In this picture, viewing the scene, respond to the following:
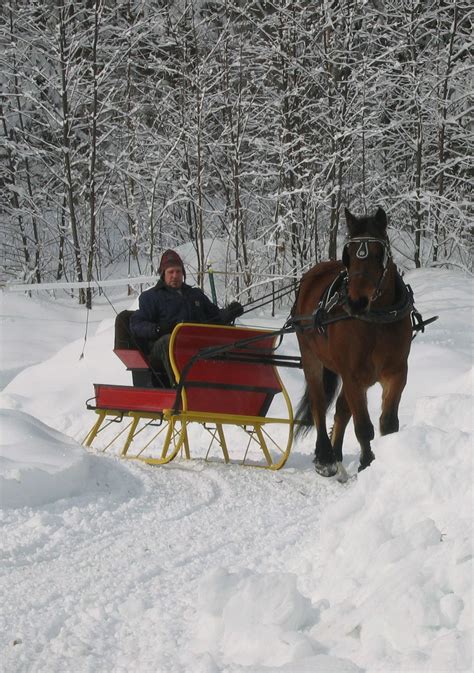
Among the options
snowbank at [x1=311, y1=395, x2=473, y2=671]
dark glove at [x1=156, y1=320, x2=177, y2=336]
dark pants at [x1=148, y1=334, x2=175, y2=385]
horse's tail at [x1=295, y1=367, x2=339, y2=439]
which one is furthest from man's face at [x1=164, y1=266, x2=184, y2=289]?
snowbank at [x1=311, y1=395, x2=473, y2=671]

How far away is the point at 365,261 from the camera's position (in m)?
5.89

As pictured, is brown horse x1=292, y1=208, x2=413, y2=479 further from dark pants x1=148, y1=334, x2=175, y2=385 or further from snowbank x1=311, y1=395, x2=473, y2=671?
snowbank x1=311, y1=395, x2=473, y2=671

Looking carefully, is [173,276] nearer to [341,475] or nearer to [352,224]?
[352,224]

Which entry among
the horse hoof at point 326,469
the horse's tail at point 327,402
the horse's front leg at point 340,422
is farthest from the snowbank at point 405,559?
the horse's tail at point 327,402

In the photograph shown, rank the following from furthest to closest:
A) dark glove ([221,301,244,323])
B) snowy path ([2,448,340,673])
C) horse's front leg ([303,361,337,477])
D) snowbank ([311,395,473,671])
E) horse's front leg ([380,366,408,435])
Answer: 1. dark glove ([221,301,244,323])
2. horse's front leg ([303,361,337,477])
3. horse's front leg ([380,366,408,435])
4. snowy path ([2,448,340,673])
5. snowbank ([311,395,473,671])

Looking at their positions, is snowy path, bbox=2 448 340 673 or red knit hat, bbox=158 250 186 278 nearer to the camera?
snowy path, bbox=2 448 340 673

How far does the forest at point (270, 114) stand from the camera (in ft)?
50.9

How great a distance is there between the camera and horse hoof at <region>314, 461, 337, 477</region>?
664 cm

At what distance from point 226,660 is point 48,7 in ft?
56.8

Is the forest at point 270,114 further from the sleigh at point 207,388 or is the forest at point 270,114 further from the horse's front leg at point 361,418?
the horse's front leg at point 361,418

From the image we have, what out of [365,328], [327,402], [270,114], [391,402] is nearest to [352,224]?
[365,328]

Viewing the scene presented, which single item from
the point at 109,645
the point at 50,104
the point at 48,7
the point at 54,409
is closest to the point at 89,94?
the point at 50,104

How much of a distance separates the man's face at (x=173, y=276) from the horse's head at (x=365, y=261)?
6.47 ft

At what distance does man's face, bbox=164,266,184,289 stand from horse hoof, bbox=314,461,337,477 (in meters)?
2.03
